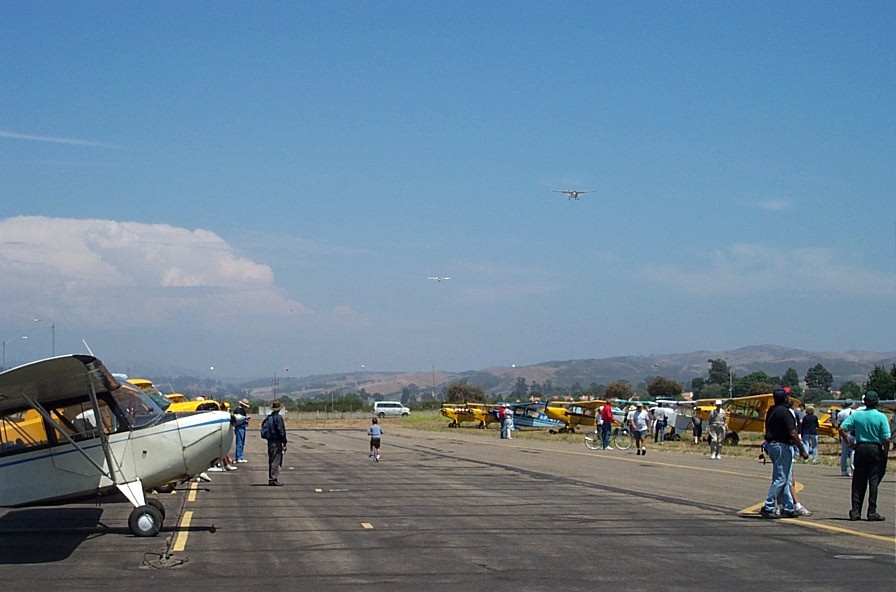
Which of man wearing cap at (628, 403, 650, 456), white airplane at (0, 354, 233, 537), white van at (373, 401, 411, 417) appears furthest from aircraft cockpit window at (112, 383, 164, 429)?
white van at (373, 401, 411, 417)

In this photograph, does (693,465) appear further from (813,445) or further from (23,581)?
(23,581)

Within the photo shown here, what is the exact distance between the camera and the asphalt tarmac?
9.36m

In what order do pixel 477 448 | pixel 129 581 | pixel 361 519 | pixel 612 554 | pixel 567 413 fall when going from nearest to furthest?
pixel 129 581
pixel 612 554
pixel 361 519
pixel 477 448
pixel 567 413

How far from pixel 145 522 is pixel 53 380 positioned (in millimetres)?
2116

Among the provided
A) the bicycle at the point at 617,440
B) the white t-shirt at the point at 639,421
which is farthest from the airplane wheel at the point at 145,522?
the bicycle at the point at 617,440

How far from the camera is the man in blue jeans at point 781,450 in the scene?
44.4 ft

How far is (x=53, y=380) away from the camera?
11883 millimetres

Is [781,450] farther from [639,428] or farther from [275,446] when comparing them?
[639,428]

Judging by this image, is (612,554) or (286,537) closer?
(612,554)

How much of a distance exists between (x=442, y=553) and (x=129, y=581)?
3.35 m

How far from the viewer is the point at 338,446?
37344mm

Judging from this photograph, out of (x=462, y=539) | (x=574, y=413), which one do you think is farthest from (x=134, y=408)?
(x=574, y=413)

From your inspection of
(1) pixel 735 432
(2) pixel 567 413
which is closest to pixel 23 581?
(1) pixel 735 432

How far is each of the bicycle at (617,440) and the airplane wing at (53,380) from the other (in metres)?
25.9
